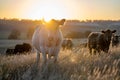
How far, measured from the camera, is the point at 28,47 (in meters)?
30.9

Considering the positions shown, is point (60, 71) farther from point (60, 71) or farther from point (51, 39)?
point (51, 39)

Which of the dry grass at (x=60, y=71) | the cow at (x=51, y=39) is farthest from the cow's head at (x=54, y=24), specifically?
the dry grass at (x=60, y=71)

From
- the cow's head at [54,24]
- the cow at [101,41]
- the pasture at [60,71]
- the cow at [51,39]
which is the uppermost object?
the cow's head at [54,24]

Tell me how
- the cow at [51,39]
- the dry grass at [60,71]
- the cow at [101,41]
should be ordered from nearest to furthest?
the dry grass at [60,71] < the cow at [51,39] < the cow at [101,41]

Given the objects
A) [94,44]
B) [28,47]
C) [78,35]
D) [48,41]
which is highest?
[48,41]

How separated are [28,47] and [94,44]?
44.4 ft

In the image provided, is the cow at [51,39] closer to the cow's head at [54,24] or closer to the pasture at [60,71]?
the cow's head at [54,24]

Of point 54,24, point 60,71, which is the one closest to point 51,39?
point 54,24

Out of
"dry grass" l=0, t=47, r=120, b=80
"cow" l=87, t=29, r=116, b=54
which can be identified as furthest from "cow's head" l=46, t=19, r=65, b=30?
"cow" l=87, t=29, r=116, b=54

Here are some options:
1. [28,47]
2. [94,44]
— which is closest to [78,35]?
[28,47]

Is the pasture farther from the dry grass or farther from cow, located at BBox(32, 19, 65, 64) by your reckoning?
cow, located at BBox(32, 19, 65, 64)

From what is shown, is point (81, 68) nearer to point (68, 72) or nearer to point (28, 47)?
point (68, 72)

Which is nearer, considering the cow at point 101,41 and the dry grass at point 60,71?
the dry grass at point 60,71

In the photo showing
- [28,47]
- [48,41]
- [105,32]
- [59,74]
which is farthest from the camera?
[28,47]
